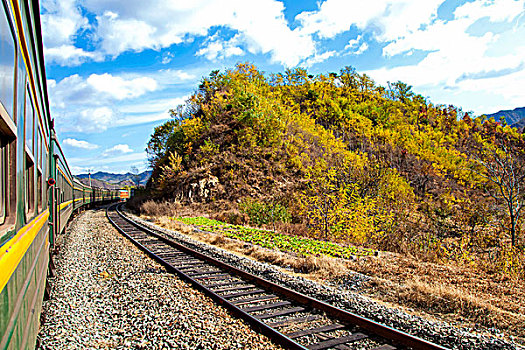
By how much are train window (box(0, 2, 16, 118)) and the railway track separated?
4.13m

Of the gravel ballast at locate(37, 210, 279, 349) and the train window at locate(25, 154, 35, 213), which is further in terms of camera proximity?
the gravel ballast at locate(37, 210, 279, 349)

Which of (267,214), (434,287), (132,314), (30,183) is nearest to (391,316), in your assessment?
(434,287)

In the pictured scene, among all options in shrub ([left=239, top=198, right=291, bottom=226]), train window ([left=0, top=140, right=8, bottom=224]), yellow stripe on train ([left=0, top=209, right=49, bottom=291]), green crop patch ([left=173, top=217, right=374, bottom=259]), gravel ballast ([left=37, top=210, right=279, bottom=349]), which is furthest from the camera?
shrub ([left=239, top=198, right=291, bottom=226])

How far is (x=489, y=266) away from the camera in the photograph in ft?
30.9

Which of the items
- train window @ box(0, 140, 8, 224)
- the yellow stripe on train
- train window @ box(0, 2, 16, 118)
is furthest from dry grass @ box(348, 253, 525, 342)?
train window @ box(0, 2, 16, 118)

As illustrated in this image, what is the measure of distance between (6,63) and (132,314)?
4860 millimetres

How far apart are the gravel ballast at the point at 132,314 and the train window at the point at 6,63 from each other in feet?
12.3

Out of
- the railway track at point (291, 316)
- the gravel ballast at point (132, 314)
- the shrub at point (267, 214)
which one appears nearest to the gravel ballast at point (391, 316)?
the railway track at point (291, 316)

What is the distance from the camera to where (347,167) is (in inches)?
789

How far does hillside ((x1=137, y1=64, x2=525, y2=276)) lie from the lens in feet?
47.8

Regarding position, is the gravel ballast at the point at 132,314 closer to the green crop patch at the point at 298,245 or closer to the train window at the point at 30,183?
the train window at the point at 30,183

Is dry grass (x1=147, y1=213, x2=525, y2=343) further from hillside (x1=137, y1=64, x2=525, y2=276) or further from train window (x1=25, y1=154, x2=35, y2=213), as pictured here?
train window (x1=25, y1=154, x2=35, y2=213)

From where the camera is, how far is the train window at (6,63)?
2125 mm

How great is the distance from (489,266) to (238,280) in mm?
6864
